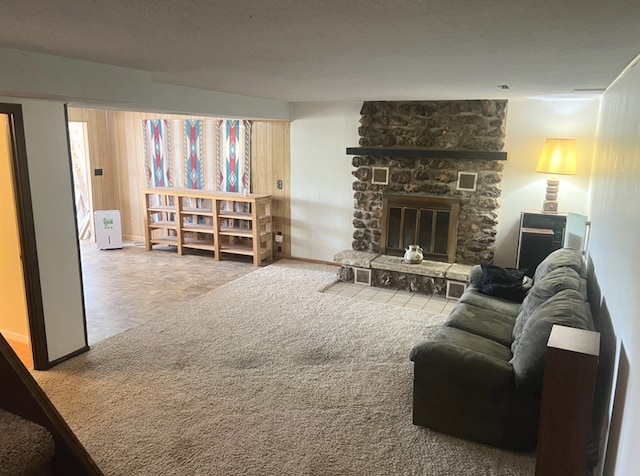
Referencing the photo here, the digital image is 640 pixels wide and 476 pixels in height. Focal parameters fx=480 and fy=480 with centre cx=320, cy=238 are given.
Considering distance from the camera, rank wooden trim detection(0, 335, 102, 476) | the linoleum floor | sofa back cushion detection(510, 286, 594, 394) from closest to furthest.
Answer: wooden trim detection(0, 335, 102, 476)
sofa back cushion detection(510, 286, 594, 394)
the linoleum floor

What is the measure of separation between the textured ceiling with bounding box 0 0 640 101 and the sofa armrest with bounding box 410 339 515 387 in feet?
5.59

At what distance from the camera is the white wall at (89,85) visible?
2.77 meters

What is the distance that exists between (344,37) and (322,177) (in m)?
4.73

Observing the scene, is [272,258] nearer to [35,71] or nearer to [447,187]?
[447,187]

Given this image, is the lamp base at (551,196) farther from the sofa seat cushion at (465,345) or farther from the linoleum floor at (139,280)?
the linoleum floor at (139,280)

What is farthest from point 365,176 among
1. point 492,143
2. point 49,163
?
point 49,163

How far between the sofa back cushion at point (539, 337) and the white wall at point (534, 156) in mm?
2978

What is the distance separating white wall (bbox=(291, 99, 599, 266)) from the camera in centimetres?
534

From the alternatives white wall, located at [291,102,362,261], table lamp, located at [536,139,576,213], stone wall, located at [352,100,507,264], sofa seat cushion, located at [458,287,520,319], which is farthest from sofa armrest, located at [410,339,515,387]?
white wall, located at [291,102,362,261]

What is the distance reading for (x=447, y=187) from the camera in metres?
6.02

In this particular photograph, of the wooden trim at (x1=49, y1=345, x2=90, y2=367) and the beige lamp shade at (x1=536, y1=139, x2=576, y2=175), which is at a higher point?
the beige lamp shade at (x1=536, y1=139, x2=576, y2=175)

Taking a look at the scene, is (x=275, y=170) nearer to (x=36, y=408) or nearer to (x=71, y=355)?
(x=71, y=355)

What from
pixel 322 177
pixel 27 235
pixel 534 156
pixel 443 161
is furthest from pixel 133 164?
pixel 534 156

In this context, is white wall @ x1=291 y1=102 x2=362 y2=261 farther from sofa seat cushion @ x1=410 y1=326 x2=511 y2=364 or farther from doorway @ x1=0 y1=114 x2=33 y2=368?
doorway @ x1=0 y1=114 x2=33 y2=368
